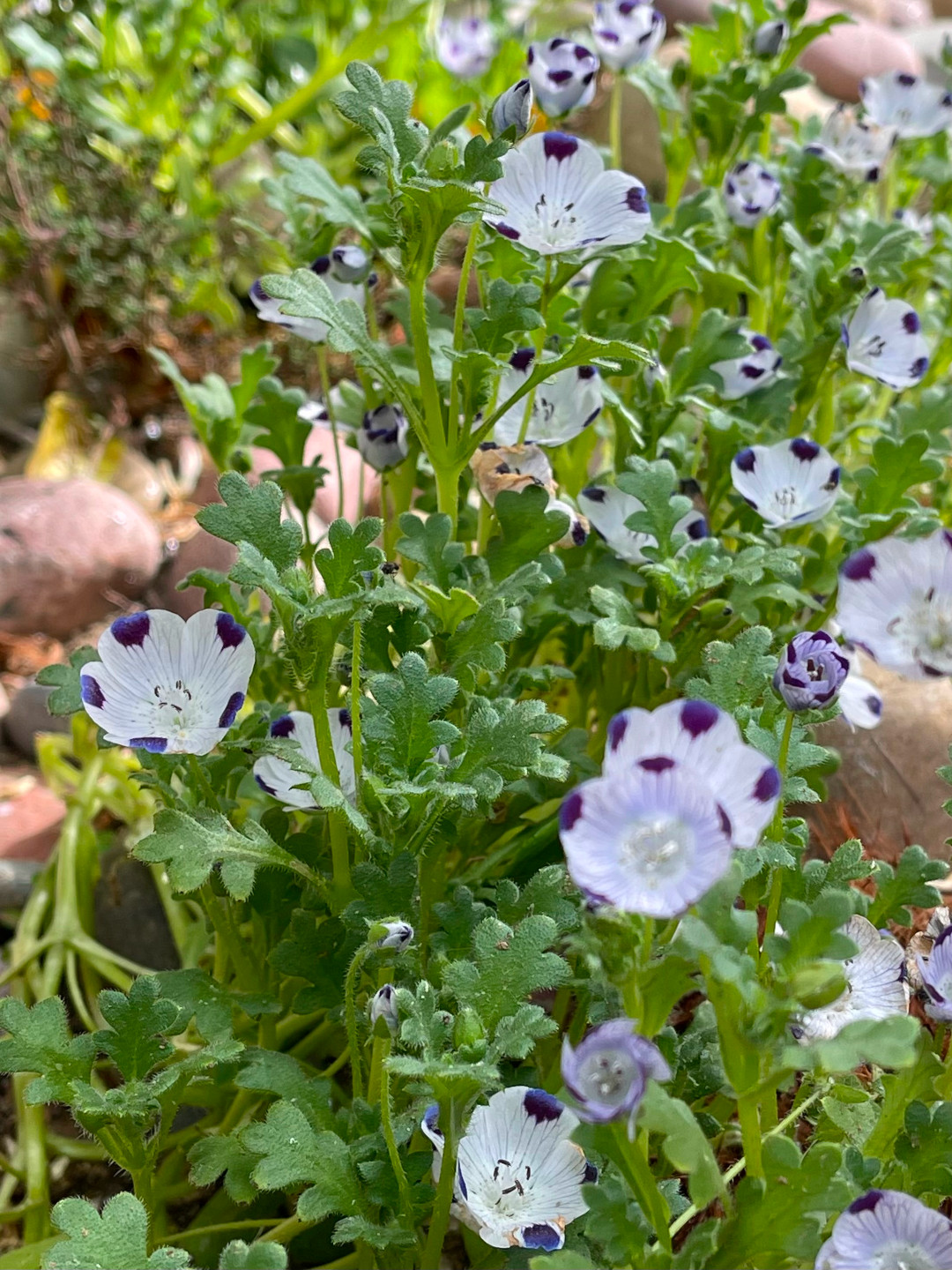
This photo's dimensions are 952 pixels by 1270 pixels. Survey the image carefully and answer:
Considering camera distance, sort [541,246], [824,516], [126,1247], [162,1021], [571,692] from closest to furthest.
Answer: [126,1247], [162,1021], [541,246], [824,516], [571,692]

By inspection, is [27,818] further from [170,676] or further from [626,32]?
[626,32]

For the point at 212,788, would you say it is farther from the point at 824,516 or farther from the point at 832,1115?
the point at 824,516

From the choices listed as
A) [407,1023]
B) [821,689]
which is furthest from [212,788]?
[821,689]

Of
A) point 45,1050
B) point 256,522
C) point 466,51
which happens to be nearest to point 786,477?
point 256,522

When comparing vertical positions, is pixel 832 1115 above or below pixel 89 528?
above

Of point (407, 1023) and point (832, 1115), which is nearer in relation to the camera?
point (407, 1023)

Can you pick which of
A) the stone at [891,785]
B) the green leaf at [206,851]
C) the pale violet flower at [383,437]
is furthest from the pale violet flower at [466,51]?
the green leaf at [206,851]
